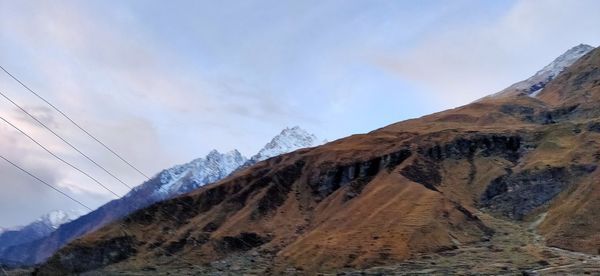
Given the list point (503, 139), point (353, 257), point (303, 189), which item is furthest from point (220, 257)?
point (503, 139)

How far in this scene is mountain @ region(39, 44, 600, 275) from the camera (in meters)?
95.6

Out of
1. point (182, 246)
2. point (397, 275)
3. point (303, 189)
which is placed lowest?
point (397, 275)

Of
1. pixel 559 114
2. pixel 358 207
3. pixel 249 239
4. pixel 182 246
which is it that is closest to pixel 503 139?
pixel 559 114

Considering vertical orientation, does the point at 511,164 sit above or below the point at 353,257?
above

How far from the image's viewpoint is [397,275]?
8550 cm

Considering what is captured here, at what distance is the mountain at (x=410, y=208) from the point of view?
3765 inches

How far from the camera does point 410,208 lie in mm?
112312

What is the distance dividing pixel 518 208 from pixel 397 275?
38.6 m

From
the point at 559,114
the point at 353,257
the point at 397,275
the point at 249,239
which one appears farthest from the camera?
the point at 559,114

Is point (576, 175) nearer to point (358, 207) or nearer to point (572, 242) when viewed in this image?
point (572, 242)

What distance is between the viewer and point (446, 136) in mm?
144875

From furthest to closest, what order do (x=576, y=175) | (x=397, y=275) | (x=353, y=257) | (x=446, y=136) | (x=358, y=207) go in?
(x=446, y=136) → (x=358, y=207) → (x=576, y=175) → (x=353, y=257) → (x=397, y=275)

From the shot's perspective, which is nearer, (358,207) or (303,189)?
(358,207)

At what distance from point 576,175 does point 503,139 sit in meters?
27.5
